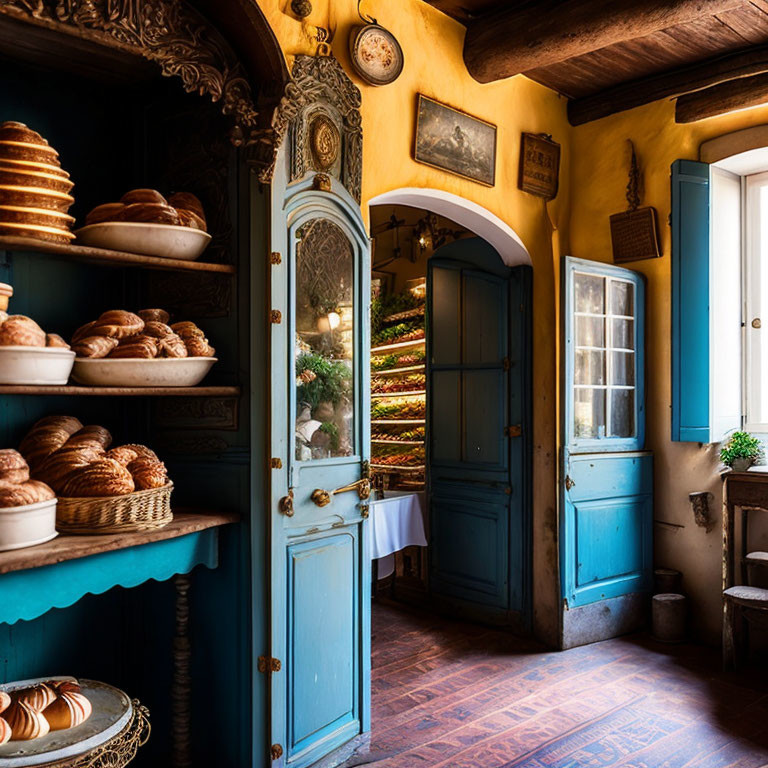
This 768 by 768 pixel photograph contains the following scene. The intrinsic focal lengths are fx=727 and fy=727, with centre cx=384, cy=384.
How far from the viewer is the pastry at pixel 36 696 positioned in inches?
83.3

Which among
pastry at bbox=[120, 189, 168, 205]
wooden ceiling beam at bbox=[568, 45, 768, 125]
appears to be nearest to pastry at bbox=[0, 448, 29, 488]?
pastry at bbox=[120, 189, 168, 205]

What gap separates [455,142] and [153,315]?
7.11ft

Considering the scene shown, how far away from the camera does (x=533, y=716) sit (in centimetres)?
344

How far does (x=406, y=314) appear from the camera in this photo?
5.81 metres

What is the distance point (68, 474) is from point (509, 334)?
314cm

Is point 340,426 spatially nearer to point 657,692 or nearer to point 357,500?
point 357,500

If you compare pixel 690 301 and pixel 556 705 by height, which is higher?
pixel 690 301

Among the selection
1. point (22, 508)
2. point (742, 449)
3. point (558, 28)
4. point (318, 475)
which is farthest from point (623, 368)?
point (22, 508)

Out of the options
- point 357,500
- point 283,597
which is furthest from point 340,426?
point 283,597

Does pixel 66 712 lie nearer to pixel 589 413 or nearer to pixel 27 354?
pixel 27 354

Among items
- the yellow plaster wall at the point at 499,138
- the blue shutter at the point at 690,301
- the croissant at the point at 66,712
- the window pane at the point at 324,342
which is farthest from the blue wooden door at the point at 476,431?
the croissant at the point at 66,712

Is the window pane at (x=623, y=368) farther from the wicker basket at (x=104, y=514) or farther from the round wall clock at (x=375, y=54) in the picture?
the wicker basket at (x=104, y=514)

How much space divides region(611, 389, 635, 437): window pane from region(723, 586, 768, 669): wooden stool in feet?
3.69

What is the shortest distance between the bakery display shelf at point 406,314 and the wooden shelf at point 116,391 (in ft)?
10.5
